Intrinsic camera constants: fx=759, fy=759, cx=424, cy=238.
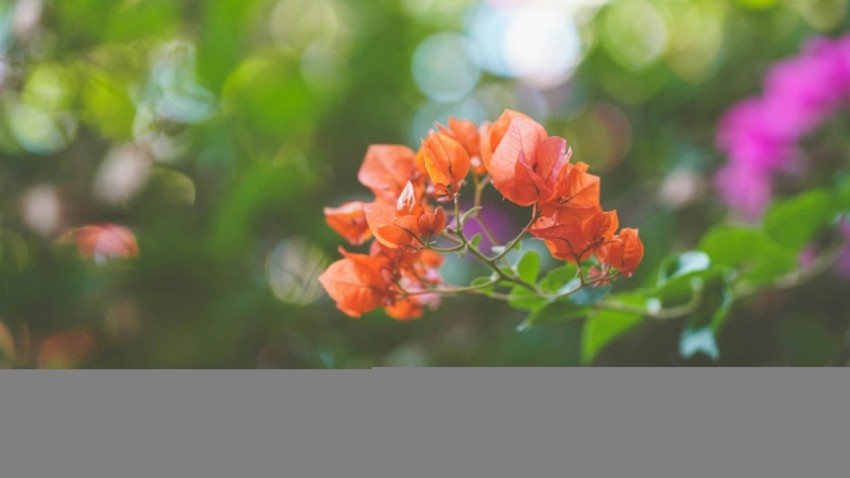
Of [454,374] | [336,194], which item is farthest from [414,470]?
[336,194]

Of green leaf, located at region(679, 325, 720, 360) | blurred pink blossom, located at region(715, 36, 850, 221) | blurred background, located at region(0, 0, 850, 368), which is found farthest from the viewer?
blurred background, located at region(0, 0, 850, 368)

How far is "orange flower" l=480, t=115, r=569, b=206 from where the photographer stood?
1.15ft

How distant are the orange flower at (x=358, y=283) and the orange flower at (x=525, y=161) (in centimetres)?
10

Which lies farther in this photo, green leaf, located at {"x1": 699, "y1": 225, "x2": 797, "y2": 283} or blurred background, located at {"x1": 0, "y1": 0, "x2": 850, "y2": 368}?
blurred background, located at {"x1": 0, "y1": 0, "x2": 850, "y2": 368}

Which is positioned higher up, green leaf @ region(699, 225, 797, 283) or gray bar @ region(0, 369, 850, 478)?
green leaf @ region(699, 225, 797, 283)

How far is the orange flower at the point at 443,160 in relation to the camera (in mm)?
367

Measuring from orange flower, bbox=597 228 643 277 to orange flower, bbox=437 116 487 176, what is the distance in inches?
3.7

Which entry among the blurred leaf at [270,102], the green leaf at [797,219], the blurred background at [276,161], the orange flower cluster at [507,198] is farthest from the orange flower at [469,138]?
the blurred leaf at [270,102]

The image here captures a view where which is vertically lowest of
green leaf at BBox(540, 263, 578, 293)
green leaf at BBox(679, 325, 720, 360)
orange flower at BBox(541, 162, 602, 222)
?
green leaf at BBox(679, 325, 720, 360)

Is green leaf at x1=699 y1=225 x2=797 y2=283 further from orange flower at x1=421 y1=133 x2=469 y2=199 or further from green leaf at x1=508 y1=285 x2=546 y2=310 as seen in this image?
orange flower at x1=421 y1=133 x2=469 y2=199

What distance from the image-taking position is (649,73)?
131 centimetres

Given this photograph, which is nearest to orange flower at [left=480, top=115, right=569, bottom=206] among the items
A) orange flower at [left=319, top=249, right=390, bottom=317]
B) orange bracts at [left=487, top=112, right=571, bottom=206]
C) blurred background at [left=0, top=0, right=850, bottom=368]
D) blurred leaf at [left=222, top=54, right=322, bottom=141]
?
orange bracts at [left=487, top=112, right=571, bottom=206]

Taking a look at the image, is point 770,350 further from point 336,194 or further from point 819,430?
point 336,194

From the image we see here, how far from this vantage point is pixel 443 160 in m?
0.37
